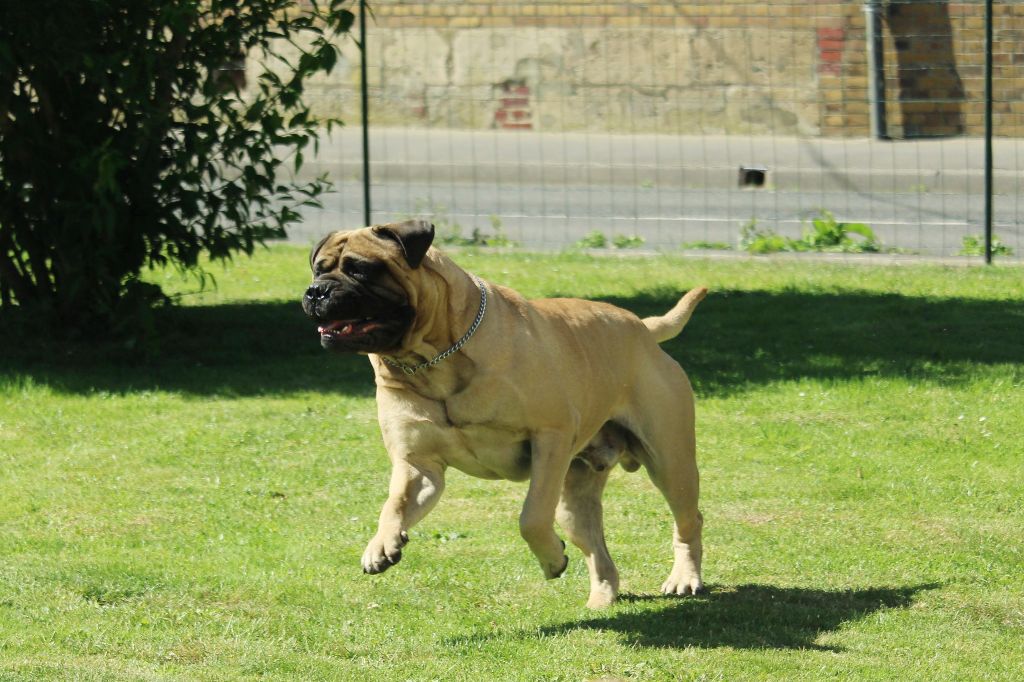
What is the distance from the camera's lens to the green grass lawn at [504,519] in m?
5.70

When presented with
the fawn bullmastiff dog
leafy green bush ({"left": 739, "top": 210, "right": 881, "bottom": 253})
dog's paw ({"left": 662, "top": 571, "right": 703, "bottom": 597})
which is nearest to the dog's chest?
the fawn bullmastiff dog

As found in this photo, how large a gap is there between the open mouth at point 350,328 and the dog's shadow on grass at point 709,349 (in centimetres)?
468

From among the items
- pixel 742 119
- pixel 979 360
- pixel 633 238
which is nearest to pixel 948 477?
pixel 979 360

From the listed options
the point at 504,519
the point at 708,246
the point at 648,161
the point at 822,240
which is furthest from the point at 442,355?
the point at 648,161

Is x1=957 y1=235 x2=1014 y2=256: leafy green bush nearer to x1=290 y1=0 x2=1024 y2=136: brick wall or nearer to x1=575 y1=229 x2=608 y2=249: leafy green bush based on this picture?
x1=290 y1=0 x2=1024 y2=136: brick wall

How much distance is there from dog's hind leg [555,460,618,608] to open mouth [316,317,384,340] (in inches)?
54.9

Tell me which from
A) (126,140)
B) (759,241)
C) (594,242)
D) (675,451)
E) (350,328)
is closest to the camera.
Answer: (350,328)

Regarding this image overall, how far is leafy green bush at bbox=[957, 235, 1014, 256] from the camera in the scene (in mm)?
14562

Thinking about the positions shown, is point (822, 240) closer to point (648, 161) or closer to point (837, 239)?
point (837, 239)

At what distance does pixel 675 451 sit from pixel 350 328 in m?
1.63

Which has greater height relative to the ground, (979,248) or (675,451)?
(979,248)

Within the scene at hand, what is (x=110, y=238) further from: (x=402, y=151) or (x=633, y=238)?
(x=402, y=151)

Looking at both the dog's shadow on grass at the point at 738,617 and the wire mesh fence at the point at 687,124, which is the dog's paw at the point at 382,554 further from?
the wire mesh fence at the point at 687,124

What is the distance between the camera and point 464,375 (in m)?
5.70
